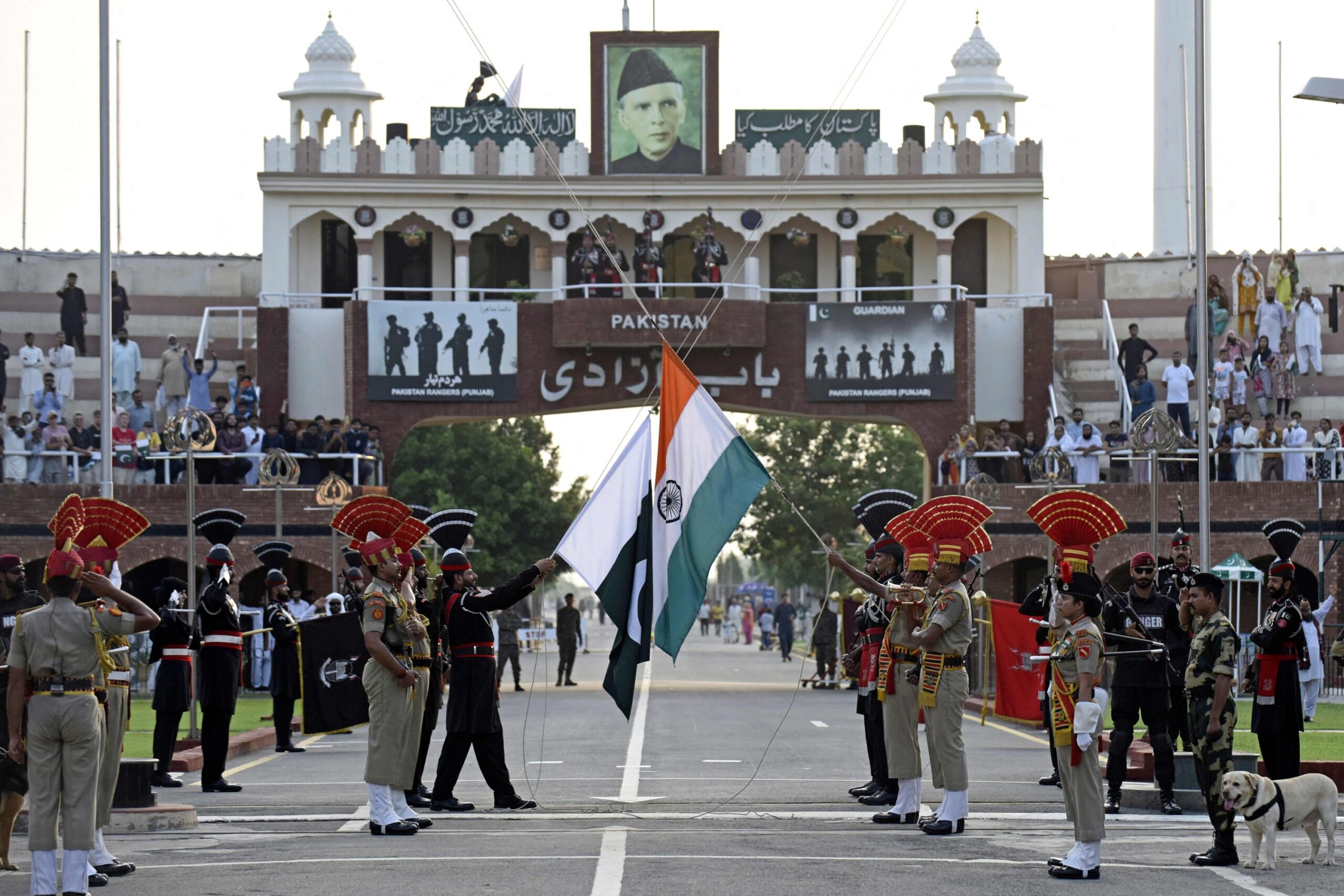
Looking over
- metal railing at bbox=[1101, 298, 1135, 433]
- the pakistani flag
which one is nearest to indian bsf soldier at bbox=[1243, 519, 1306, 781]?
the pakistani flag

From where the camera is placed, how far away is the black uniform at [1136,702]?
50.5 ft

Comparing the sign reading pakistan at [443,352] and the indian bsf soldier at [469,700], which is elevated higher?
the sign reading pakistan at [443,352]

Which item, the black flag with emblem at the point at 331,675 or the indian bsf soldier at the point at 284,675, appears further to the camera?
the indian bsf soldier at the point at 284,675

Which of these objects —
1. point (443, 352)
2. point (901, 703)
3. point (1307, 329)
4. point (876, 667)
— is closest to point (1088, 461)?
point (1307, 329)

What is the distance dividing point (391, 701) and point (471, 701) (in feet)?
4.30

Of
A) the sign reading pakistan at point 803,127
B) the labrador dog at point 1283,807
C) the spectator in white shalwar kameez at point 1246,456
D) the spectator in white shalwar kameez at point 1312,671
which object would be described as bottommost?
the spectator in white shalwar kameez at point 1312,671

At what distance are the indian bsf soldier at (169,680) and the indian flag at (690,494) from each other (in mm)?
4950

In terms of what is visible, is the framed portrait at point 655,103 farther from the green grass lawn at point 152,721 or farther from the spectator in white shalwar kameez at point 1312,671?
the spectator in white shalwar kameez at point 1312,671

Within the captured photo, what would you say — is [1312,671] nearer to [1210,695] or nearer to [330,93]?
[1210,695]

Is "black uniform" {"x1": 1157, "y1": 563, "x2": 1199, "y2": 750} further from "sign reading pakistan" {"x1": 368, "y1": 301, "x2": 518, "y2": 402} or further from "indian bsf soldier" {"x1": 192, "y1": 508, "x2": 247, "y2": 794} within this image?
"sign reading pakistan" {"x1": 368, "y1": 301, "x2": 518, "y2": 402}

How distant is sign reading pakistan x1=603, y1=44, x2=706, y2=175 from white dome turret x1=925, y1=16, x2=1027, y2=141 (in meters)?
7.53

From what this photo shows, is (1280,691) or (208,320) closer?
(1280,691)

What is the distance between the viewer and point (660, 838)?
13.2 meters

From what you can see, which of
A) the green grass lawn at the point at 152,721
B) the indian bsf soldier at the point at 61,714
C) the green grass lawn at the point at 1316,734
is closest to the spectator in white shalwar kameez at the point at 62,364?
the green grass lawn at the point at 152,721
